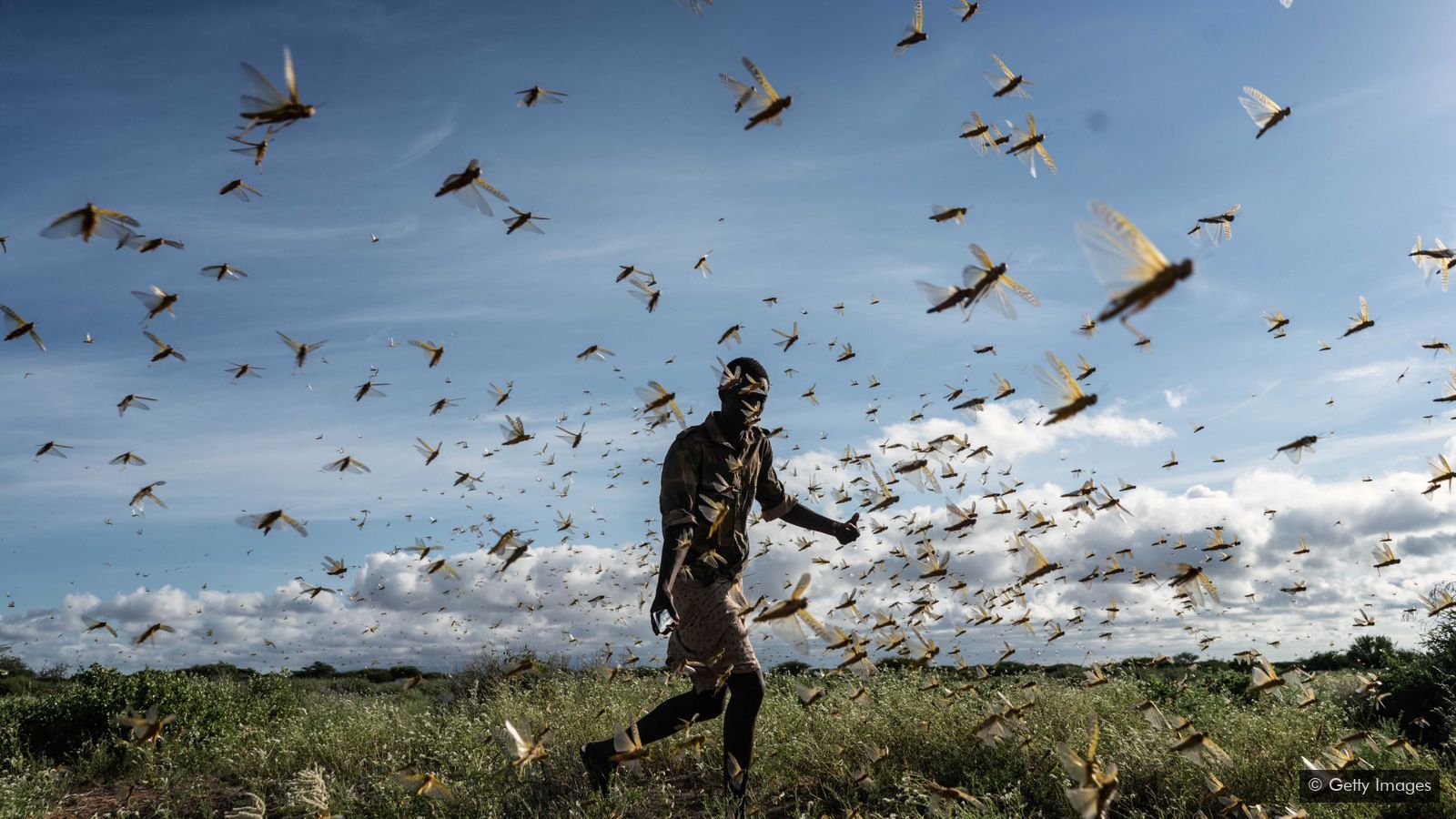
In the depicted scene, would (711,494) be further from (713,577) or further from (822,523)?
(822,523)

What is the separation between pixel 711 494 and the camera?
4.80m

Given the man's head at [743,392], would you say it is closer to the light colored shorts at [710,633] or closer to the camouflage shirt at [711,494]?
the camouflage shirt at [711,494]

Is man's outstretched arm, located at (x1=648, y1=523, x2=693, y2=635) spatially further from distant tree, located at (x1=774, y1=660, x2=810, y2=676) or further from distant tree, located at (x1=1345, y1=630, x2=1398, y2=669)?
distant tree, located at (x1=1345, y1=630, x2=1398, y2=669)

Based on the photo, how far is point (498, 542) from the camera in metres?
5.30

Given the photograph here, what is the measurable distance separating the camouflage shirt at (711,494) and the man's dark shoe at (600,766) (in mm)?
1377

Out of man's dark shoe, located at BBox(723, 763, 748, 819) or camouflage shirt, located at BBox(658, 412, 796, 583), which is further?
camouflage shirt, located at BBox(658, 412, 796, 583)

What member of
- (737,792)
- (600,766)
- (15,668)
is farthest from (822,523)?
(15,668)

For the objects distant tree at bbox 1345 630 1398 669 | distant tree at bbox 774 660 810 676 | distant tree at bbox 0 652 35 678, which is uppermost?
distant tree at bbox 0 652 35 678

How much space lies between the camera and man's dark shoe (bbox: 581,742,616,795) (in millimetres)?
5027

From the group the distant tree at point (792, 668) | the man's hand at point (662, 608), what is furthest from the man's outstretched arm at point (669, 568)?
the distant tree at point (792, 668)

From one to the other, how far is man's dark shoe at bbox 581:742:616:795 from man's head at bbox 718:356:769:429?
2.25 meters

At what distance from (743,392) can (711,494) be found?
25.8 inches

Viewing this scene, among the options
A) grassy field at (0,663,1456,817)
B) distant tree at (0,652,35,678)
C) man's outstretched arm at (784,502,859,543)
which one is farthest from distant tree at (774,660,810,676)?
distant tree at (0,652,35,678)

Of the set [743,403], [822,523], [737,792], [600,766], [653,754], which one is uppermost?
[743,403]
